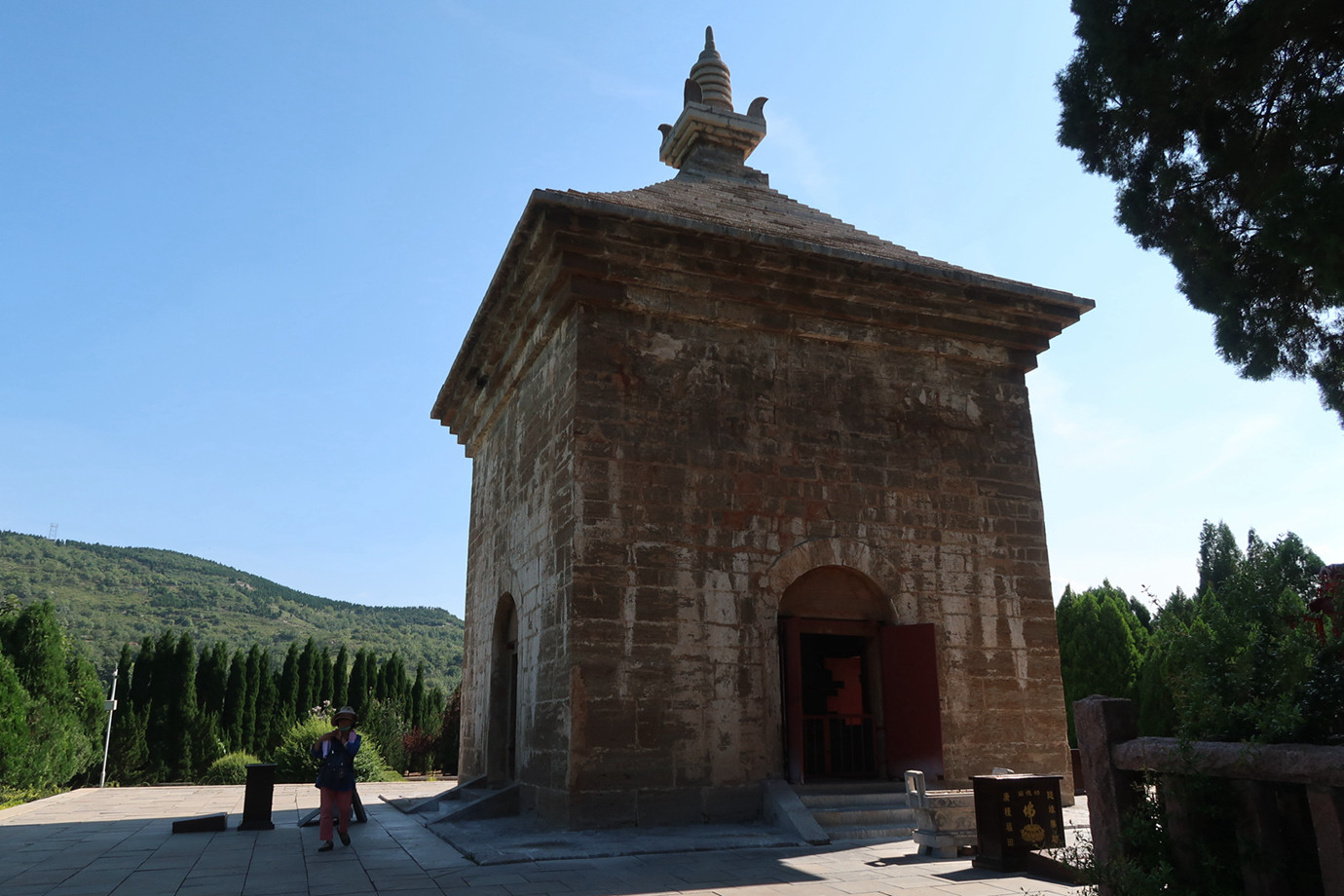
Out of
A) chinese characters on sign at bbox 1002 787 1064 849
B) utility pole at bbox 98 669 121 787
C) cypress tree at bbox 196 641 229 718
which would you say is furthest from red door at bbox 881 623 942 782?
cypress tree at bbox 196 641 229 718

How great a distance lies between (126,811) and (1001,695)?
33.6 ft

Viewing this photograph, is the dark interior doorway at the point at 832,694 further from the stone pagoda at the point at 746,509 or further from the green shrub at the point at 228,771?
the green shrub at the point at 228,771

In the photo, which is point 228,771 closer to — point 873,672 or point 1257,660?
point 873,672

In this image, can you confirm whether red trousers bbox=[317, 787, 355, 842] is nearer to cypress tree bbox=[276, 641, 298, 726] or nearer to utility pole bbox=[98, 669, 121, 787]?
utility pole bbox=[98, 669, 121, 787]

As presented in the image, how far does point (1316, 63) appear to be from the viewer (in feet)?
20.6

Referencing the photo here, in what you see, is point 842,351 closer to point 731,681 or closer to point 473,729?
point 731,681

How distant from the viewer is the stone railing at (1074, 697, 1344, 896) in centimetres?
290

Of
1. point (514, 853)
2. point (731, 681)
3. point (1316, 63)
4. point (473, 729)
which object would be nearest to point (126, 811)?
point (473, 729)

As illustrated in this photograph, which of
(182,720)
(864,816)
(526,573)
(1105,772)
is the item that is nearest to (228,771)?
(182,720)

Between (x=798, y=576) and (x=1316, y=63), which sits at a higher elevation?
(x=1316, y=63)

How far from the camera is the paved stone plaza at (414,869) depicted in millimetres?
5523

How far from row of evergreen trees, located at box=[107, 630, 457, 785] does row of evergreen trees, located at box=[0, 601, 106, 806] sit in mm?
3440

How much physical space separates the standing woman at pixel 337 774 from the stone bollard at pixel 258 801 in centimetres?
102

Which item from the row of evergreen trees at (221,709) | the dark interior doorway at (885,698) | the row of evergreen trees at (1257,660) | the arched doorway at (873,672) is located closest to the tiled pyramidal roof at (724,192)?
Result: the arched doorway at (873,672)
